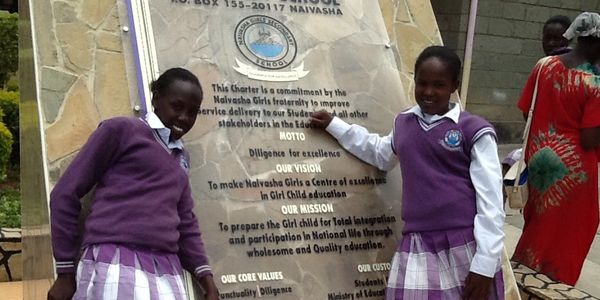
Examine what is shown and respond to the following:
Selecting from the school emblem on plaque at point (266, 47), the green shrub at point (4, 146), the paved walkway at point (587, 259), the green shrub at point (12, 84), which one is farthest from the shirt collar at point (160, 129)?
the green shrub at point (12, 84)

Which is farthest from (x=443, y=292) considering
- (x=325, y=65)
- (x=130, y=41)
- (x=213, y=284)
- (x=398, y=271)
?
(x=130, y=41)

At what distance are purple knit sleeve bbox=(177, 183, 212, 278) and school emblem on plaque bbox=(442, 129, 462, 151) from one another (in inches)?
40.5

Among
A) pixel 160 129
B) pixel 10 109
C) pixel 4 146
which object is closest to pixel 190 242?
pixel 160 129

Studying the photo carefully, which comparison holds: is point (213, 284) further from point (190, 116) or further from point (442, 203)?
point (442, 203)

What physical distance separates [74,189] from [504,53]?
339 inches

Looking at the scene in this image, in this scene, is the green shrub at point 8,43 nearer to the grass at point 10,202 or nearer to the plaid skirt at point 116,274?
the grass at point 10,202

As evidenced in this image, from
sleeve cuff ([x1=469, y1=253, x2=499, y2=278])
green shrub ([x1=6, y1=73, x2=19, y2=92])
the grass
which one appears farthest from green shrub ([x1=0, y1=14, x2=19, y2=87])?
sleeve cuff ([x1=469, y1=253, x2=499, y2=278])

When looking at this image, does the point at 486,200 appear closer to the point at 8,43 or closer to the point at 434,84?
the point at 434,84

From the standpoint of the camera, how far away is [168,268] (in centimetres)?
229

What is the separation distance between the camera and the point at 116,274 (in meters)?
2.16

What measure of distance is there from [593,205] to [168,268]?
2717 mm

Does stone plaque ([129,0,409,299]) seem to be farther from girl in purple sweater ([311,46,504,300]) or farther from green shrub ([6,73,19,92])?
green shrub ([6,73,19,92])

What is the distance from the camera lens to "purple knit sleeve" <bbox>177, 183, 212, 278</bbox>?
2393 mm

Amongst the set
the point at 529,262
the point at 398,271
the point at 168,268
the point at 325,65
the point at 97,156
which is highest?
the point at 325,65
